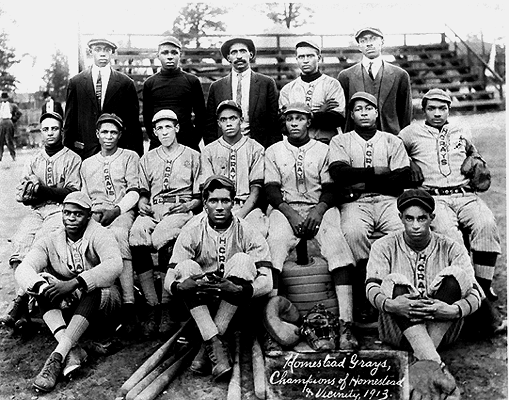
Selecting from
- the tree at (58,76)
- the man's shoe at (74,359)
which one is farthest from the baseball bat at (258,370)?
the tree at (58,76)

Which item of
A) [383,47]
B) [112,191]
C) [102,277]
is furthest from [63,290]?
[383,47]

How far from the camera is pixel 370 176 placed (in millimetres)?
4363

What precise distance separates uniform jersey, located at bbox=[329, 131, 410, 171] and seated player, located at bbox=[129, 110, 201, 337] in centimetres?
119

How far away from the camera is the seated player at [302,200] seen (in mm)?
4090

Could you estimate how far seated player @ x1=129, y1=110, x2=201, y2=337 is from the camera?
432 centimetres

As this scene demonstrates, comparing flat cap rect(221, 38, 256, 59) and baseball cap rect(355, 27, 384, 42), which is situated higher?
baseball cap rect(355, 27, 384, 42)

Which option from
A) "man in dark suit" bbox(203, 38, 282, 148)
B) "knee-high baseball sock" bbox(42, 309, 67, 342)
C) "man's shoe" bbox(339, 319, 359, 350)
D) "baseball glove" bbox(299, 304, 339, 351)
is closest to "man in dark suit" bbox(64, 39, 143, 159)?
"man in dark suit" bbox(203, 38, 282, 148)

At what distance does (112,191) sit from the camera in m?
4.63

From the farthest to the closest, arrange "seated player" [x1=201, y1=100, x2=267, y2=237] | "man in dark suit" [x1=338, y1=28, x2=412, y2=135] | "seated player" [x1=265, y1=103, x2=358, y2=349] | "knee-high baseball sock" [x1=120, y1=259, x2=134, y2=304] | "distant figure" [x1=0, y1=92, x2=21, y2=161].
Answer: "man in dark suit" [x1=338, y1=28, x2=412, y2=135], "distant figure" [x1=0, y1=92, x2=21, y2=161], "seated player" [x1=201, y1=100, x2=267, y2=237], "knee-high baseball sock" [x1=120, y1=259, x2=134, y2=304], "seated player" [x1=265, y1=103, x2=358, y2=349]

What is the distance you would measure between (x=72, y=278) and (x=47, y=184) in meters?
1.20

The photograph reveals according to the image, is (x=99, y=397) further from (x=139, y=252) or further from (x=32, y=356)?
(x=139, y=252)

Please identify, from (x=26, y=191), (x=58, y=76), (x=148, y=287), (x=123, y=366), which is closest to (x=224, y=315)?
(x=123, y=366)

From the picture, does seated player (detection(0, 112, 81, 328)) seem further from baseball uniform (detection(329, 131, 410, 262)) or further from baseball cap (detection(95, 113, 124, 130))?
baseball uniform (detection(329, 131, 410, 262))

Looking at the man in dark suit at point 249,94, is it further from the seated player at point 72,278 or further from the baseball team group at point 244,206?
the seated player at point 72,278
